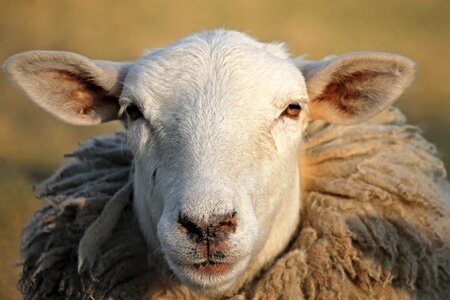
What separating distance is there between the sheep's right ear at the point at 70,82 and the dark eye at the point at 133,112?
231 millimetres

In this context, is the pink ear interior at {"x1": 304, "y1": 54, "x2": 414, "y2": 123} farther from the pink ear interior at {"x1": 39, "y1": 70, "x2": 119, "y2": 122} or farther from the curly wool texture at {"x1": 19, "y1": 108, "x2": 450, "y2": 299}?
the pink ear interior at {"x1": 39, "y1": 70, "x2": 119, "y2": 122}

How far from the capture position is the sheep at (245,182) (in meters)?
3.68

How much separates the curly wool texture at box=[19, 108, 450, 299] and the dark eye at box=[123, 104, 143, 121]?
541 millimetres

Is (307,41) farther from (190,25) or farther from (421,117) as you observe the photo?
(421,117)

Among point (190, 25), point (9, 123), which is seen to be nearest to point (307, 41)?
point (190, 25)

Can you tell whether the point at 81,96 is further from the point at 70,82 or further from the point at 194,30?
the point at 194,30

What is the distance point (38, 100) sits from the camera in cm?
431

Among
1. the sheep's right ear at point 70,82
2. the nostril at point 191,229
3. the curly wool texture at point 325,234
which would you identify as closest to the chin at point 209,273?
the nostril at point 191,229

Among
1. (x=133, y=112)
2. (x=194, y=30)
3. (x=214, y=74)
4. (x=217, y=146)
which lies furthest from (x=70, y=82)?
(x=194, y=30)

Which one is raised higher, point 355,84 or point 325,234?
point 355,84

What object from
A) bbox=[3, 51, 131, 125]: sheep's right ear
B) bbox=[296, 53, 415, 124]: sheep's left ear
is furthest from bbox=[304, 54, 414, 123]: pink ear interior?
bbox=[3, 51, 131, 125]: sheep's right ear

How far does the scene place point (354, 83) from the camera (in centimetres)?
436

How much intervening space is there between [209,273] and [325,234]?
0.89m

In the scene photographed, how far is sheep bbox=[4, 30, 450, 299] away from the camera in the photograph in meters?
3.68
